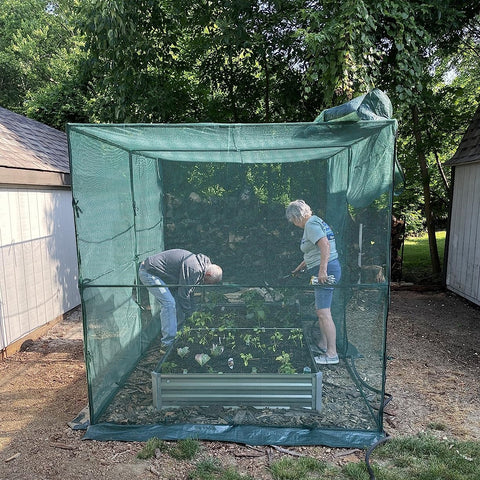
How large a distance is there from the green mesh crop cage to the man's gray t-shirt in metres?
0.07

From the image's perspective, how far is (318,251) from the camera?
3.17 meters

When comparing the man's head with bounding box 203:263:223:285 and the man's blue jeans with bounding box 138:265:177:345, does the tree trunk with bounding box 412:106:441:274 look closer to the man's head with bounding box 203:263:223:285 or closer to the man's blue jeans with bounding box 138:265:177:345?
the man's head with bounding box 203:263:223:285

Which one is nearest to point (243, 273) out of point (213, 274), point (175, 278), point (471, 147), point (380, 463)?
point (213, 274)

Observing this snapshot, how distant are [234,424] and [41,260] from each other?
12.2ft

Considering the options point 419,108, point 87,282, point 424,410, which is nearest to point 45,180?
point 87,282

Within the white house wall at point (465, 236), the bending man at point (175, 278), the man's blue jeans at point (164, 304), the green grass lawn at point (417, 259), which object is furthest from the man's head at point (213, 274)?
the green grass lawn at point (417, 259)

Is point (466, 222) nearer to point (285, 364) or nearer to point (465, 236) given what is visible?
point (465, 236)

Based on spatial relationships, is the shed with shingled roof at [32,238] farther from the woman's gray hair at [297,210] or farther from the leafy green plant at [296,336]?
the woman's gray hair at [297,210]

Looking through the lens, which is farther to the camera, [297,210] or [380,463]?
[297,210]

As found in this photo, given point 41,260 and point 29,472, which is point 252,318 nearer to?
point 29,472

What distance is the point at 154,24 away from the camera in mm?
6691

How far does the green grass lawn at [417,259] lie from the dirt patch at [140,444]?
8.64ft

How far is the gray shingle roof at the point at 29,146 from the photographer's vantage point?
5.03 metres

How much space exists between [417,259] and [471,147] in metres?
3.99
